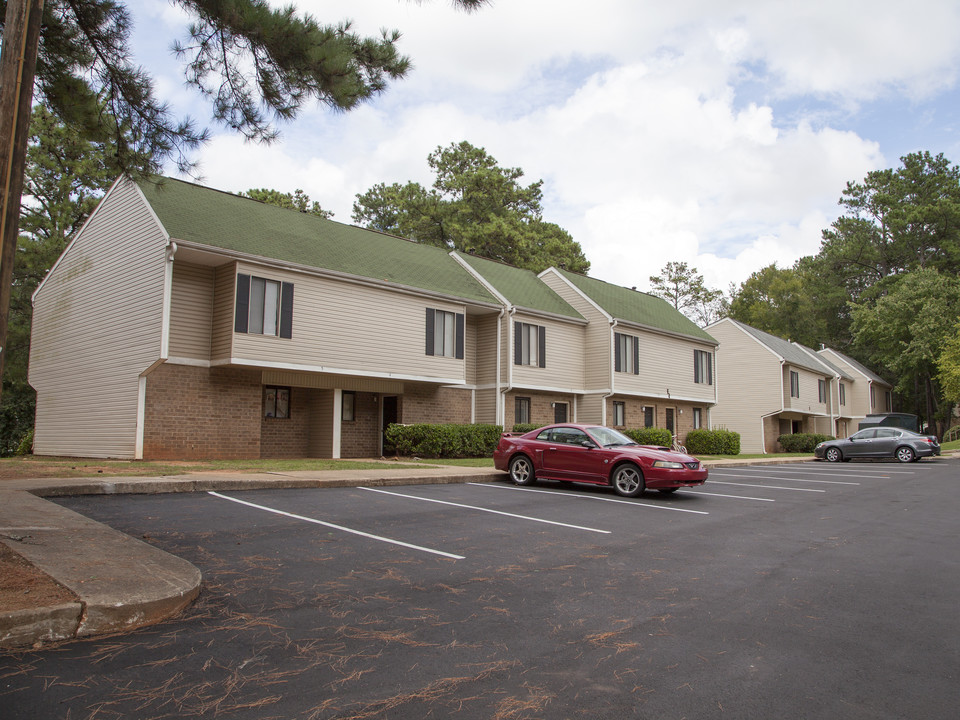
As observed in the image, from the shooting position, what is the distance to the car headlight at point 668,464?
1270cm

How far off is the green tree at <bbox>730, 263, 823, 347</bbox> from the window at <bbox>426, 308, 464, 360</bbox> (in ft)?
154

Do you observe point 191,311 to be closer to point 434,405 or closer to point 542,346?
point 434,405

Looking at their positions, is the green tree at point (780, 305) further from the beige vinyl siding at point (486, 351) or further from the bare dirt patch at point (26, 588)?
the bare dirt patch at point (26, 588)

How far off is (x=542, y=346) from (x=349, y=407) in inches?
327

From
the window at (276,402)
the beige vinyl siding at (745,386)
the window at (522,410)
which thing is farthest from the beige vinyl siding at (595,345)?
the beige vinyl siding at (745,386)

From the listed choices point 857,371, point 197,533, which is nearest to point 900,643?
point 197,533

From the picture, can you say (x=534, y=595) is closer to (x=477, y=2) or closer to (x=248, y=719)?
(x=248, y=719)

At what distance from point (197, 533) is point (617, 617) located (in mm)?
4782

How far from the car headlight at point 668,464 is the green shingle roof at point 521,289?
14.2m

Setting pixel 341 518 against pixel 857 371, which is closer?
pixel 341 518

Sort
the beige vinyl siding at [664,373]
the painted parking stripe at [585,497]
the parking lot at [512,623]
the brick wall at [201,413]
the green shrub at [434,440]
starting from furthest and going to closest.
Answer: the beige vinyl siding at [664,373]
the green shrub at [434,440]
the brick wall at [201,413]
the painted parking stripe at [585,497]
the parking lot at [512,623]

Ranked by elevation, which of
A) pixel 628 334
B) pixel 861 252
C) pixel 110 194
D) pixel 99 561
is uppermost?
pixel 861 252

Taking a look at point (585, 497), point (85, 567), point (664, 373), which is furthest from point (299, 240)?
point (664, 373)

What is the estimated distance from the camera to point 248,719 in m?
3.33
